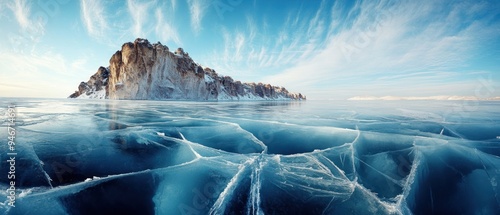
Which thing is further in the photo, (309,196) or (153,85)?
(153,85)

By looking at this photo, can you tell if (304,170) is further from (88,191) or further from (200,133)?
(200,133)

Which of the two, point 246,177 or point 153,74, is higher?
point 153,74

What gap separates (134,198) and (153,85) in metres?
61.0

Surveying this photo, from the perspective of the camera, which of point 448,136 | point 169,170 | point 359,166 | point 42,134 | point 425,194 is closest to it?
point 425,194

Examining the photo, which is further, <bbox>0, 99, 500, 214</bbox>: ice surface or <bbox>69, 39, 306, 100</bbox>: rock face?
<bbox>69, 39, 306, 100</bbox>: rock face

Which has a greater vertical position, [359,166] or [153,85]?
[153,85]

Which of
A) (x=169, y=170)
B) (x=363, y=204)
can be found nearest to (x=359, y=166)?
(x=363, y=204)

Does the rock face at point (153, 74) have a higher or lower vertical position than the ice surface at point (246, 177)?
higher

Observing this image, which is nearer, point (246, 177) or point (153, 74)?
point (246, 177)

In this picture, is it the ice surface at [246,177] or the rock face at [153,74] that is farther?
the rock face at [153,74]

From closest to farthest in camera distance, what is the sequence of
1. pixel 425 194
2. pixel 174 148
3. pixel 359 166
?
pixel 425 194
pixel 359 166
pixel 174 148

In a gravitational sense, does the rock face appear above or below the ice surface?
above

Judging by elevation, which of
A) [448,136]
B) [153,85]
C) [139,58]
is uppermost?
[139,58]

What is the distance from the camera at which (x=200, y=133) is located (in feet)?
24.0
